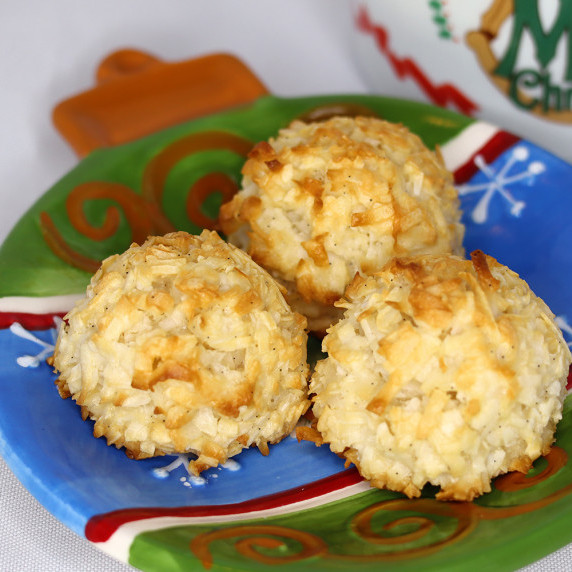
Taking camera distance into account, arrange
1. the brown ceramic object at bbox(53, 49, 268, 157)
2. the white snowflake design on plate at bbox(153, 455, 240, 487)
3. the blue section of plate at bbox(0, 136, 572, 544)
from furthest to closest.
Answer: the brown ceramic object at bbox(53, 49, 268, 157)
the white snowflake design on plate at bbox(153, 455, 240, 487)
the blue section of plate at bbox(0, 136, 572, 544)

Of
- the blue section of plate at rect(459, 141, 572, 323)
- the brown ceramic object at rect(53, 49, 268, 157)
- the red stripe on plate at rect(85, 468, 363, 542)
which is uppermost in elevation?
the brown ceramic object at rect(53, 49, 268, 157)

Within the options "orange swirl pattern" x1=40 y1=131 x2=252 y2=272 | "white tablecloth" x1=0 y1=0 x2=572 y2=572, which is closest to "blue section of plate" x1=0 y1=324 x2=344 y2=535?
"orange swirl pattern" x1=40 y1=131 x2=252 y2=272

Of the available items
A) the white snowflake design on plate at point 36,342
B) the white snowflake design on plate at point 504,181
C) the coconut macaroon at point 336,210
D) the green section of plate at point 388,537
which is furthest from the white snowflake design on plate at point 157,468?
the white snowflake design on plate at point 504,181

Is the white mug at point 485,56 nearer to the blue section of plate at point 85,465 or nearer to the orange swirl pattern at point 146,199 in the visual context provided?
the orange swirl pattern at point 146,199

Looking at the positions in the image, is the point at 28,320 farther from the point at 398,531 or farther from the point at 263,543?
the point at 398,531

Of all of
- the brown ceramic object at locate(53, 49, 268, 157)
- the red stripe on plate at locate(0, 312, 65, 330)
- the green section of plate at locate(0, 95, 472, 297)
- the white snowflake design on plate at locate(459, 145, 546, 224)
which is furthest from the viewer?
the brown ceramic object at locate(53, 49, 268, 157)

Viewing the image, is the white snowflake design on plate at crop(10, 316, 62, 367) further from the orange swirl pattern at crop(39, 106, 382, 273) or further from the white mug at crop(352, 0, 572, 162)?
the white mug at crop(352, 0, 572, 162)

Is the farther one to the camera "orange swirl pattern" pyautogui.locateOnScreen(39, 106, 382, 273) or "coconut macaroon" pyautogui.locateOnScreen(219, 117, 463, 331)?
"orange swirl pattern" pyautogui.locateOnScreen(39, 106, 382, 273)

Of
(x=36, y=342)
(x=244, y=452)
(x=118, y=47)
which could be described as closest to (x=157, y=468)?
(x=244, y=452)
